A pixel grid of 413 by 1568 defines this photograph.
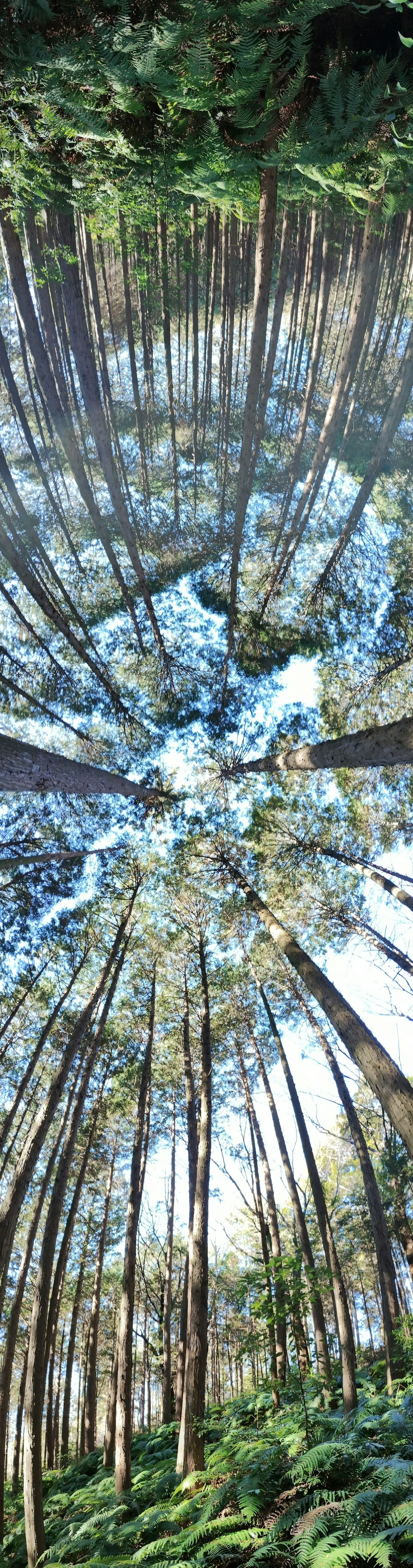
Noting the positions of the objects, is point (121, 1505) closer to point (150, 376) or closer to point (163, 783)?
point (163, 783)

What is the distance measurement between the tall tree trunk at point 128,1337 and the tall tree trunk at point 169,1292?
227 cm

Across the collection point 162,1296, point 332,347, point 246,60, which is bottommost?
point 162,1296

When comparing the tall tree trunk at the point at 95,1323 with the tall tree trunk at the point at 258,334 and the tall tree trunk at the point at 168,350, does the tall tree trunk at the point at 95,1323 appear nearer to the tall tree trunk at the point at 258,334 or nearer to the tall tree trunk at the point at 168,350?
the tall tree trunk at the point at 258,334

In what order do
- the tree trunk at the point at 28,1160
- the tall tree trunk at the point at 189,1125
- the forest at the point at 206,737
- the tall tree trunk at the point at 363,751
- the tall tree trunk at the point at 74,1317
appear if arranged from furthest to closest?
the tall tree trunk at the point at 74,1317 → the tall tree trunk at the point at 189,1125 → the tree trunk at the point at 28,1160 → the tall tree trunk at the point at 363,751 → the forest at the point at 206,737

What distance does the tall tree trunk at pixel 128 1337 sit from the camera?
5691 millimetres

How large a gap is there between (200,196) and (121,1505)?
8.94 m

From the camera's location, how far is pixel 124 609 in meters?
7.26

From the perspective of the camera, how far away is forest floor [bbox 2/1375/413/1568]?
264 cm

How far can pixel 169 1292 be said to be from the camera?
31.4 ft

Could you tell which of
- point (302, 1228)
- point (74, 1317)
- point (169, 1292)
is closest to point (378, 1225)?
point (302, 1228)

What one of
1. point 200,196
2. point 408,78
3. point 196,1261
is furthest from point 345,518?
point 196,1261

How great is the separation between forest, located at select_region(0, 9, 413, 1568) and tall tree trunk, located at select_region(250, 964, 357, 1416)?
48 mm

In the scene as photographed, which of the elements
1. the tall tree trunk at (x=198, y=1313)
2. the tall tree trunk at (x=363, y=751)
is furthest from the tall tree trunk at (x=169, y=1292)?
the tall tree trunk at (x=363, y=751)

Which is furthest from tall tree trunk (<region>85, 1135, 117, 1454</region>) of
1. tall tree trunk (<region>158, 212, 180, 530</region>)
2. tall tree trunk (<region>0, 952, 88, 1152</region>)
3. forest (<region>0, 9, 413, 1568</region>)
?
tall tree trunk (<region>158, 212, 180, 530</region>)
